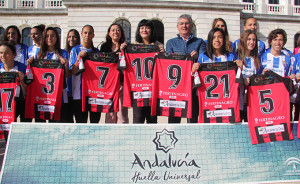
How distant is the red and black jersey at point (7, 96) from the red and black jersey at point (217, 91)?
3.38m

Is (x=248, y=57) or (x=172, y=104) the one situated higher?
(x=248, y=57)

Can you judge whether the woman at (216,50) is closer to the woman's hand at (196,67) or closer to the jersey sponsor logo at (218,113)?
the woman's hand at (196,67)

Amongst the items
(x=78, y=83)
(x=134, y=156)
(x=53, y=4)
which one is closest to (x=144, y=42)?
(x=78, y=83)

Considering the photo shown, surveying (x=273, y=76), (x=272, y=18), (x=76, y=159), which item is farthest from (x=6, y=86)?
(x=272, y=18)

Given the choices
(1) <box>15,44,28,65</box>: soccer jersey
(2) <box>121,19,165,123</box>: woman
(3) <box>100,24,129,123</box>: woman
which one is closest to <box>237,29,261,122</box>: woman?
(2) <box>121,19,165,123</box>: woman

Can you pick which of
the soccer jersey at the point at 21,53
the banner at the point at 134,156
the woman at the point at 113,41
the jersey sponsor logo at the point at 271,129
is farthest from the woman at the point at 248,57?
the soccer jersey at the point at 21,53

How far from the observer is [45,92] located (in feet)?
17.4

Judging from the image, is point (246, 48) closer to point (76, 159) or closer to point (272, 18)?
point (76, 159)

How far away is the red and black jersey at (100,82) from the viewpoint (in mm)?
5430

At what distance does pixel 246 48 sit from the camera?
561 centimetres

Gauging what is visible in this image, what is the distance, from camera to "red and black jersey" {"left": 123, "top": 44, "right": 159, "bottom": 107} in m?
5.44

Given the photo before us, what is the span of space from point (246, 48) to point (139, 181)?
10.9ft

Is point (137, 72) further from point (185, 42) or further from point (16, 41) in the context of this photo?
point (16, 41)

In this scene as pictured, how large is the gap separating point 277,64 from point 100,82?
3.55 meters
